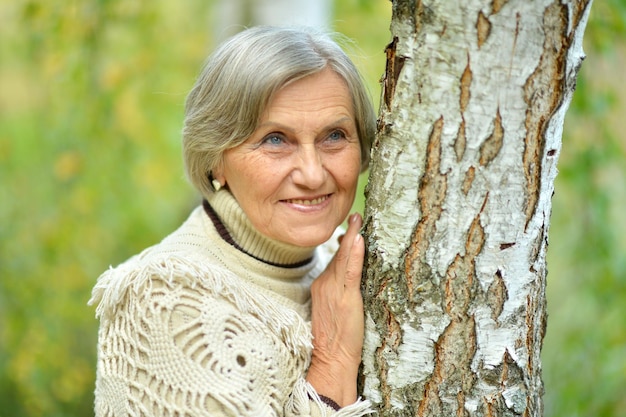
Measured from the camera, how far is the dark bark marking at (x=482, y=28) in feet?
4.63

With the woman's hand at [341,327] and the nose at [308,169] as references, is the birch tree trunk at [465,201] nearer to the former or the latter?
the woman's hand at [341,327]

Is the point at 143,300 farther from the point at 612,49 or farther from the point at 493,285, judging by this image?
the point at 612,49

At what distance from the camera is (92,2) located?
3912 millimetres

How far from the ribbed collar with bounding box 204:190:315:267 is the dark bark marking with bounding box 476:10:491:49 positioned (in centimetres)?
86

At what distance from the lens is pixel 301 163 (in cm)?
188

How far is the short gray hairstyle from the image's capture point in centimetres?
185

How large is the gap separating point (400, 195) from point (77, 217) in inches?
121

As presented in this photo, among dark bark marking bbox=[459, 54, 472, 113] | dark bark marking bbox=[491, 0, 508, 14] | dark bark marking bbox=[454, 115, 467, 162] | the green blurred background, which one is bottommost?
the green blurred background

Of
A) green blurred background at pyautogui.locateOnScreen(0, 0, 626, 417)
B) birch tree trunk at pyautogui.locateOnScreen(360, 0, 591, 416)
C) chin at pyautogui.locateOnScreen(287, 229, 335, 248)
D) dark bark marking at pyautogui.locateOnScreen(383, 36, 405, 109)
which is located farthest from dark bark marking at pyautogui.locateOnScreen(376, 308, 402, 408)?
green blurred background at pyautogui.locateOnScreen(0, 0, 626, 417)

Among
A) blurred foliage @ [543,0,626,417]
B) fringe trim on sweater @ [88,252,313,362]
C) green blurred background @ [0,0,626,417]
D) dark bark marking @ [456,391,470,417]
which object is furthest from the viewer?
green blurred background @ [0,0,626,417]

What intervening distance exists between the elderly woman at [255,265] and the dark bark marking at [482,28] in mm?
566

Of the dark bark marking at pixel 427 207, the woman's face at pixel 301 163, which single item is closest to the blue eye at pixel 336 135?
the woman's face at pixel 301 163

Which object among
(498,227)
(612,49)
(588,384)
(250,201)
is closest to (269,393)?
(250,201)

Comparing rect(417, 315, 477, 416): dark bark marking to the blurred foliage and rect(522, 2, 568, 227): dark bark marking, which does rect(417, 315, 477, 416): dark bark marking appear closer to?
rect(522, 2, 568, 227): dark bark marking
